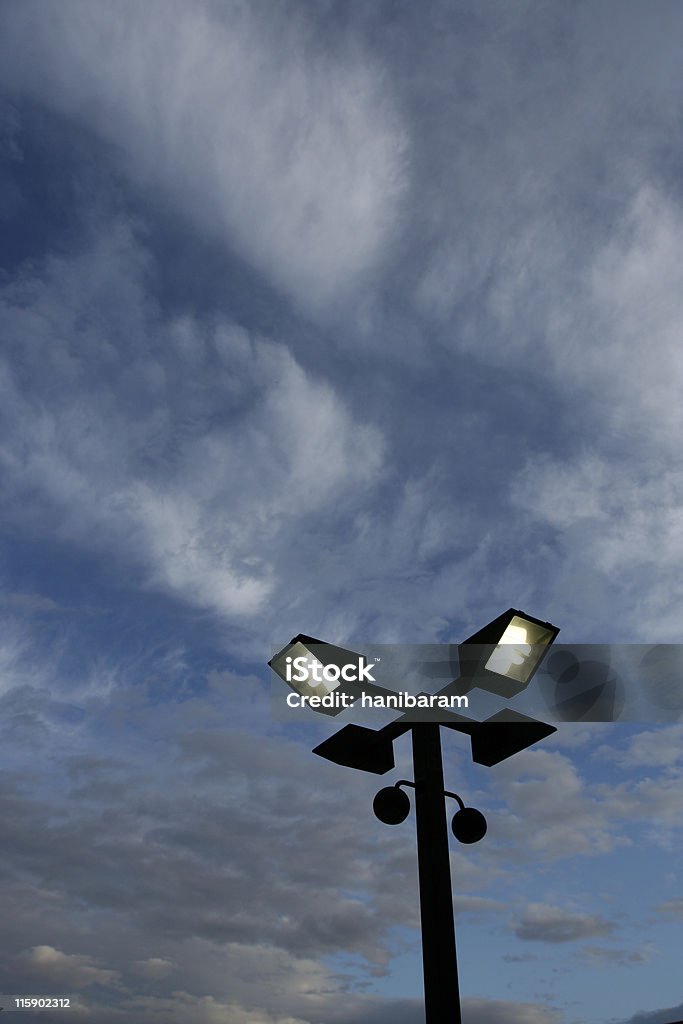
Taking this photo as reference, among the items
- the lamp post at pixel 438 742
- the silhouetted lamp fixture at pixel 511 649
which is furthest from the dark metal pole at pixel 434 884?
the silhouetted lamp fixture at pixel 511 649

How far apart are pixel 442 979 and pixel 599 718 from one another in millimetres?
2066

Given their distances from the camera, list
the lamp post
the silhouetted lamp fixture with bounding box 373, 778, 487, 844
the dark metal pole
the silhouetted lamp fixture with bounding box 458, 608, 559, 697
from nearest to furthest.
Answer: the dark metal pole, the lamp post, the silhouetted lamp fixture with bounding box 458, 608, 559, 697, the silhouetted lamp fixture with bounding box 373, 778, 487, 844

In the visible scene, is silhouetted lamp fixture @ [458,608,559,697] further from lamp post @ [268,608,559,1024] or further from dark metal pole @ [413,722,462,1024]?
dark metal pole @ [413,722,462,1024]

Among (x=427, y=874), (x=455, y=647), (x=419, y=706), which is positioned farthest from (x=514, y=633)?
(x=427, y=874)

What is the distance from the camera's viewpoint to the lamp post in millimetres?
4691

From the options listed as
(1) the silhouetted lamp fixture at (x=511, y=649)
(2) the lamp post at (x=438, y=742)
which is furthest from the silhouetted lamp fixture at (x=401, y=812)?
(1) the silhouetted lamp fixture at (x=511, y=649)

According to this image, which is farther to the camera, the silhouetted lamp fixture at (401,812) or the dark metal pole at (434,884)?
the silhouetted lamp fixture at (401,812)

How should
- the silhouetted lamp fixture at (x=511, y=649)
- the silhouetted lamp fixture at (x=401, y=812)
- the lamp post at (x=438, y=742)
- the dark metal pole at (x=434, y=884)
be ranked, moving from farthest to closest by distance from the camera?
the silhouetted lamp fixture at (x=401, y=812)
the silhouetted lamp fixture at (x=511, y=649)
the lamp post at (x=438, y=742)
the dark metal pole at (x=434, y=884)

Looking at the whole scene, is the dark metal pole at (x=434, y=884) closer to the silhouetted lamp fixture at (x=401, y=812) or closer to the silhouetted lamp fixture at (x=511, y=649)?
the silhouetted lamp fixture at (x=401, y=812)

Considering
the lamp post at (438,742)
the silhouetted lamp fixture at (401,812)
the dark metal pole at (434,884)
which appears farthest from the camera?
the silhouetted lamp fixture at (401,812)

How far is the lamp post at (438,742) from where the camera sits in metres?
4.69

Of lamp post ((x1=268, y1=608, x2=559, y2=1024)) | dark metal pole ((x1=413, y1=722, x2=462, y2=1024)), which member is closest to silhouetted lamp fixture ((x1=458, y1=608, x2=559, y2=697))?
lamp post ((x1=268, y1=608, x2=559, y2=1024))

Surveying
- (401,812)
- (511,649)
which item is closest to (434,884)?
(401,812)

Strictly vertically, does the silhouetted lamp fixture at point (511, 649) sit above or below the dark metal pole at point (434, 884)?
above
